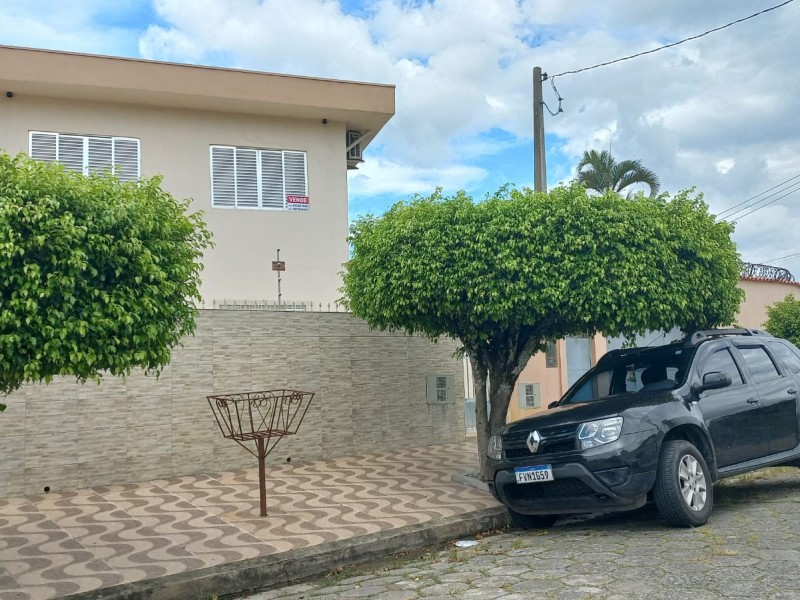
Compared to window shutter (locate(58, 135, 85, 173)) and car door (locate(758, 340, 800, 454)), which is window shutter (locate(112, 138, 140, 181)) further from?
car door (locate(758, 340, 800, 454))

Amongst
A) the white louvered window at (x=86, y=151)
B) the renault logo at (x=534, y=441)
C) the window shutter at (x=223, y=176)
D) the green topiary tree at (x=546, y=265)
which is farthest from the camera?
the window shutter at (x=223, y=176)

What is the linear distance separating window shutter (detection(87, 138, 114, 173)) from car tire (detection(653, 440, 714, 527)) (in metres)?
11.3

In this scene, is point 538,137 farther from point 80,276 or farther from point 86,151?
point 80,276

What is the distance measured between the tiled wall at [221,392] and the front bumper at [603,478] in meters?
5.22

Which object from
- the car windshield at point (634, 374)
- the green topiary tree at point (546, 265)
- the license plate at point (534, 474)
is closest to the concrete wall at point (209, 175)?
the green topiary tree at point (546, 265)

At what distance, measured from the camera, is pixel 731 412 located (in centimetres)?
732

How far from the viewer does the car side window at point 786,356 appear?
27.3 ft

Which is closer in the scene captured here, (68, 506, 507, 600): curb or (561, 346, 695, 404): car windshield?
(68, 506, 507, 600): curb

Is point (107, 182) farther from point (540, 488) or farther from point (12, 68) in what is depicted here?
point (12, 68)

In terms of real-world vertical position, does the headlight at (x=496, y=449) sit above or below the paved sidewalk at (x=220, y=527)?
above

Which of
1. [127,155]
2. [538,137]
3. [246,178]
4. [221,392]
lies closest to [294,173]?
[246,178]

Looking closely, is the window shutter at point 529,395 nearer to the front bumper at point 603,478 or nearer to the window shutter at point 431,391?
the window shutter at point 431,391

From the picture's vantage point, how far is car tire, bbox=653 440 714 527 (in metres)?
6.41

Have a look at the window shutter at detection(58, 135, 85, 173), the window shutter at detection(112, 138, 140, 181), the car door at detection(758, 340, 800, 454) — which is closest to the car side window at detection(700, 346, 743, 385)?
the car door at detection(758, 340, 800, 454)
